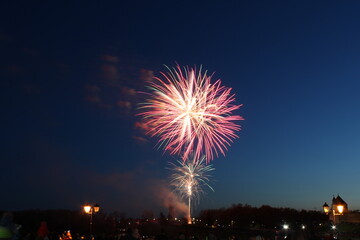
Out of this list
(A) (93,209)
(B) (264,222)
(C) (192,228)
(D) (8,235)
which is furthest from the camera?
(B) (264,222)

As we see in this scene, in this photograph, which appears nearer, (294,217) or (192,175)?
(192,175)

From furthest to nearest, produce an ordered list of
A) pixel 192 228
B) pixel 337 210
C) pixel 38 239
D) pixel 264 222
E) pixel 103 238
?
pixel 264 222, pixel 192 228, pixel 337 210, pixel 103 238, pixel 38 239

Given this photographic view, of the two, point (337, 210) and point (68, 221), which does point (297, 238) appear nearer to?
point (337, 210)

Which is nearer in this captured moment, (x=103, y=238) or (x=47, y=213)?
(x=103, y=238)

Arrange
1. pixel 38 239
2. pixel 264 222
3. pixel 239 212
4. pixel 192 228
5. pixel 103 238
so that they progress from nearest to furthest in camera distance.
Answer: pixel 38 239 → pixel 103 238 → pixel 192 228 → pixel 264 222 → pixel 239 212

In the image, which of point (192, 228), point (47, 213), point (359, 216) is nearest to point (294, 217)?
point (192, 228)

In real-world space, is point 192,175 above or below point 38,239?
above

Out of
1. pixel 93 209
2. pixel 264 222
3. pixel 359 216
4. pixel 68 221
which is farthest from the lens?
pixel 264 222

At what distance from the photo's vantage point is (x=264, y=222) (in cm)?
16788

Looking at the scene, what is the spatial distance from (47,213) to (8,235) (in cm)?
17360

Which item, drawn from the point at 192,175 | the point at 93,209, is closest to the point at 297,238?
the point at 93,209

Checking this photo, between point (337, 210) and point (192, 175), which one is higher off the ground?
point (192, 175)

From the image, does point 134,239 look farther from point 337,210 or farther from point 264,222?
point 264,222

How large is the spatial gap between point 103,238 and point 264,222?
528ft
